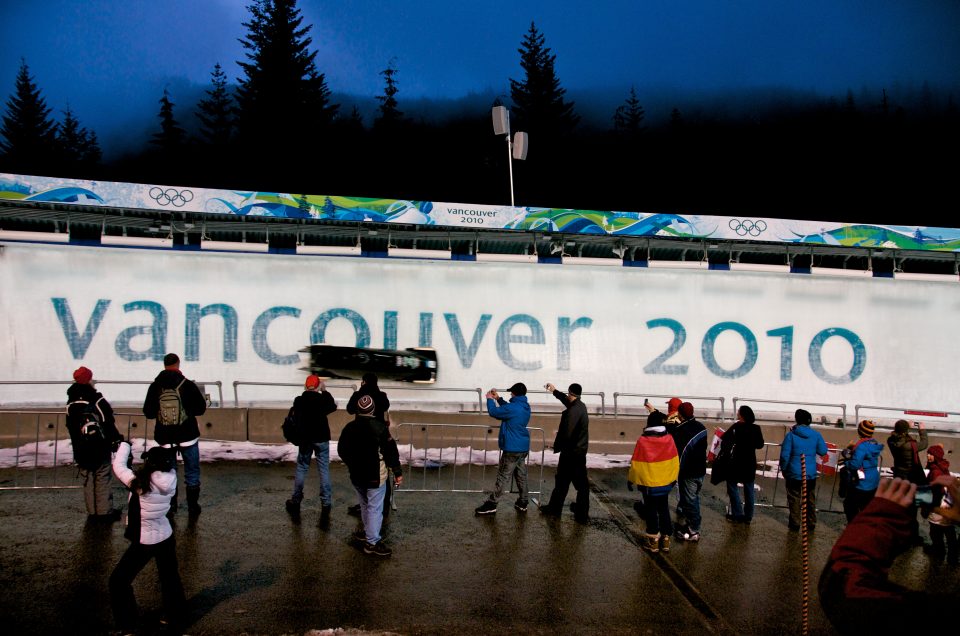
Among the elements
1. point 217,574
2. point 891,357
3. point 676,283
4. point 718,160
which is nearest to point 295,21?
point 718,160

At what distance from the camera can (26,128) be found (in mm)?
44156

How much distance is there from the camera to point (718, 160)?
138 ft

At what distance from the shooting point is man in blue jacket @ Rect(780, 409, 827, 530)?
7020 millimetres

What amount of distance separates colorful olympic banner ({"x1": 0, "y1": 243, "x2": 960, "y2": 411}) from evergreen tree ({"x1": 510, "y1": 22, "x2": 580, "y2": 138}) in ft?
105

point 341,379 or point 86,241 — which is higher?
point 86,241

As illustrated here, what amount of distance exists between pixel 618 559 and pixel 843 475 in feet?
9.95

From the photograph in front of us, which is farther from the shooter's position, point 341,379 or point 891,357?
point 891,357

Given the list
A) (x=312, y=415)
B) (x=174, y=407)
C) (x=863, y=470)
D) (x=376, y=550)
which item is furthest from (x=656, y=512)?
(x=174, y=407)

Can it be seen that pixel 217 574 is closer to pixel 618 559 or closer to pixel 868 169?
pixel 618 559

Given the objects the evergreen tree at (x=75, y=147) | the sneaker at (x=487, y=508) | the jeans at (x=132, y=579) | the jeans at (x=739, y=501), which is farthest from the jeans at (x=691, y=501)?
the evergreen tree at (x=75, y=147)

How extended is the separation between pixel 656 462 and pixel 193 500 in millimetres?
4669

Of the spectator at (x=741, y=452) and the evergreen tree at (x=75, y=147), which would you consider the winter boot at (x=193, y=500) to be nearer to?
the spectator at (x=741, y=452)

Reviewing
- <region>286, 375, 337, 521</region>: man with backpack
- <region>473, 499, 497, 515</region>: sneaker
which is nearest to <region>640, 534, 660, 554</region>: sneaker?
<region>473, 499, 497, 515</region>: sneaker

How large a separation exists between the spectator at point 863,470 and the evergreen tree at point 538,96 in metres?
38.6
